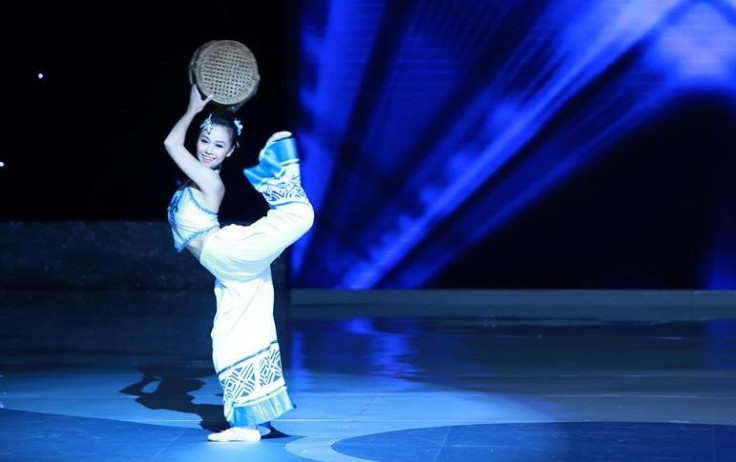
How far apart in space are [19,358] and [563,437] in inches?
150

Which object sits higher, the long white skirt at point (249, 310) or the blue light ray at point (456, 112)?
the blue light ray at point (456, 112)

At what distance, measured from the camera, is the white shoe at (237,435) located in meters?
5.14

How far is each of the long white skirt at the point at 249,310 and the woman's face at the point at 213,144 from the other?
0.28 metres

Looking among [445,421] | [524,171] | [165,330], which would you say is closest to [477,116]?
[524,171]

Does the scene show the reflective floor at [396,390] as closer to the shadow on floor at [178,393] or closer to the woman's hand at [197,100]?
the shadow on floor at [178,393]

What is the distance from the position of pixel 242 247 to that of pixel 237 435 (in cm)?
69

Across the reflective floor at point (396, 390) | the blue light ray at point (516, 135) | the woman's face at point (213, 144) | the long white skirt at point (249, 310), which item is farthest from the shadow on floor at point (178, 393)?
the blue light ray at point (516, 135)

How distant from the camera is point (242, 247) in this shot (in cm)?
502

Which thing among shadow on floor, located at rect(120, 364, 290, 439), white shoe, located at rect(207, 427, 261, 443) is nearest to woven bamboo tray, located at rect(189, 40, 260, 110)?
white shoe, located at rect(207, 427, 261, 443)

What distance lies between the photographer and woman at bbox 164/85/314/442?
5051 mm

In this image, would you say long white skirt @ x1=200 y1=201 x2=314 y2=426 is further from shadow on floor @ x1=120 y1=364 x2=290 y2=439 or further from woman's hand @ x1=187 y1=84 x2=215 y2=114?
woman's hand @ x1=187 y1=84 x2=215 y2=114

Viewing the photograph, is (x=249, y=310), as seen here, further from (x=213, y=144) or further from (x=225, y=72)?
(x=225, y=72)

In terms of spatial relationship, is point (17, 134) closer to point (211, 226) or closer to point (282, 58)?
point (282, 58)

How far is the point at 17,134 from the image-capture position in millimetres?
12984
